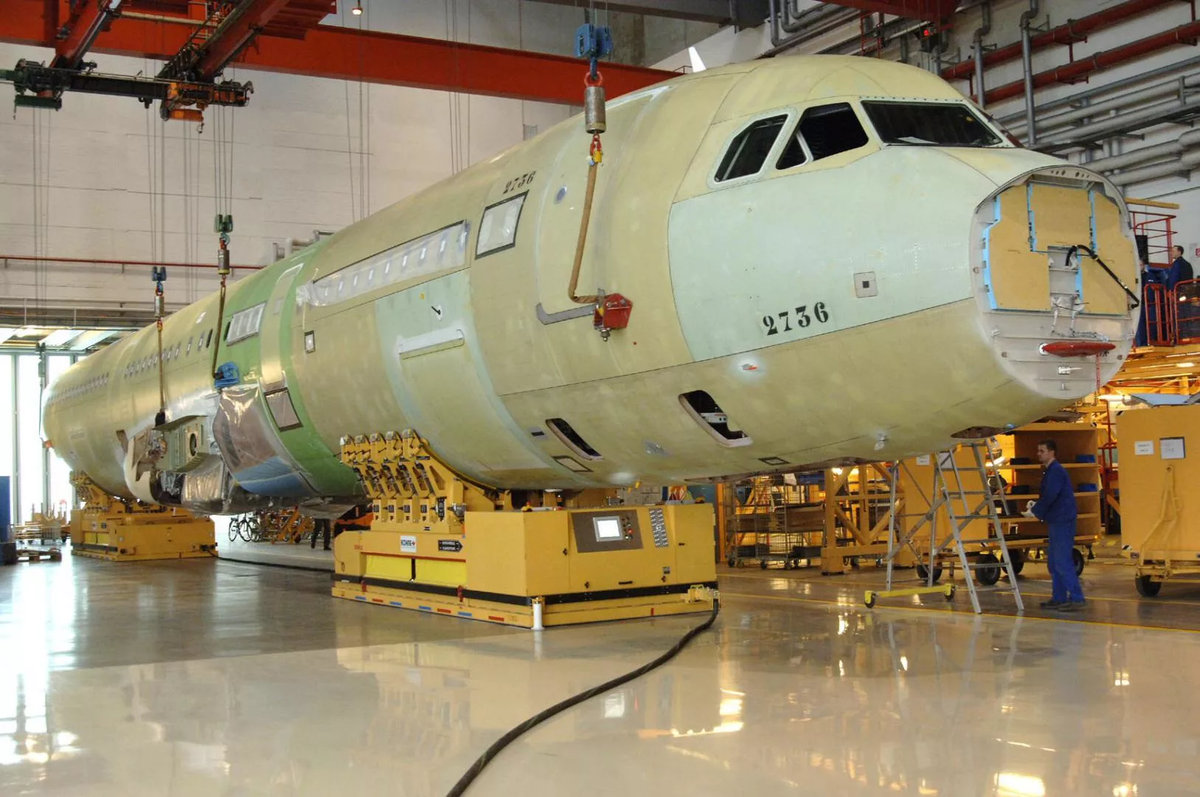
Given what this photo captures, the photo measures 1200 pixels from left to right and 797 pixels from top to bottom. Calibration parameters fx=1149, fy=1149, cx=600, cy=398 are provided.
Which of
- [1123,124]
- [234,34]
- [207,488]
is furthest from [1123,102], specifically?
[207,488]

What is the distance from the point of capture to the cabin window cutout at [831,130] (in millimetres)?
7285

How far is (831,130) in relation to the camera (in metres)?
7.42

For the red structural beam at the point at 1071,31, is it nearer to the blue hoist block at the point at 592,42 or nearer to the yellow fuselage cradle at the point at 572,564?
the yellow fuselage cradle at the point at 572,564

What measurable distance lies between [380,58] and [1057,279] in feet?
57.0

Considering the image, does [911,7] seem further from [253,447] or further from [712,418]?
[712,418]

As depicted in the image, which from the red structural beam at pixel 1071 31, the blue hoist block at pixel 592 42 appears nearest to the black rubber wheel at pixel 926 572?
the blue hoist block at pixel 592 42

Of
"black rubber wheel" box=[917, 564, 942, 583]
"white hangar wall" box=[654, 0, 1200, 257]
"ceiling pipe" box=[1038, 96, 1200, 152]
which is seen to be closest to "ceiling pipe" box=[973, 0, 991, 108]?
"white hangar wall" box=[654, 0, 1200, 257]

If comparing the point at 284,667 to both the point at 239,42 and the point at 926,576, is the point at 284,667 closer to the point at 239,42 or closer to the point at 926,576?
the point at 926,576

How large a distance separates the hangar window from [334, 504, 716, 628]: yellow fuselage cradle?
3.80 meters

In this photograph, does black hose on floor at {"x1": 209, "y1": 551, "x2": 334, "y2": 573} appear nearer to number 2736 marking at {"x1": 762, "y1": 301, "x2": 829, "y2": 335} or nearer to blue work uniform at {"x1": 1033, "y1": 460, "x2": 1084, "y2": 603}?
blue work uniform at {"x1": 1033, "y1": 460, "x2": 1084, "y2": 603}

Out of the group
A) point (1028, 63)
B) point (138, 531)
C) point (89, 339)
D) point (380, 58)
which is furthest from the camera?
point (89, 339)

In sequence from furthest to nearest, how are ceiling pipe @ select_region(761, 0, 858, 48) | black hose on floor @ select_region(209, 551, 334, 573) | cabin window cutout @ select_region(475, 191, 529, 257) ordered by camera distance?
ceiling pipe @ select_region(761, 0, 858, 48) → black hose on floor @ select_region(209, 551, 334, 573) → cabin window cutout @ select_region(475, 191, 529, 257)

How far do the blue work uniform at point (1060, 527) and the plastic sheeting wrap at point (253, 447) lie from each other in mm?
8549

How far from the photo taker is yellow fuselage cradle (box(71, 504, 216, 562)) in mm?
22719
